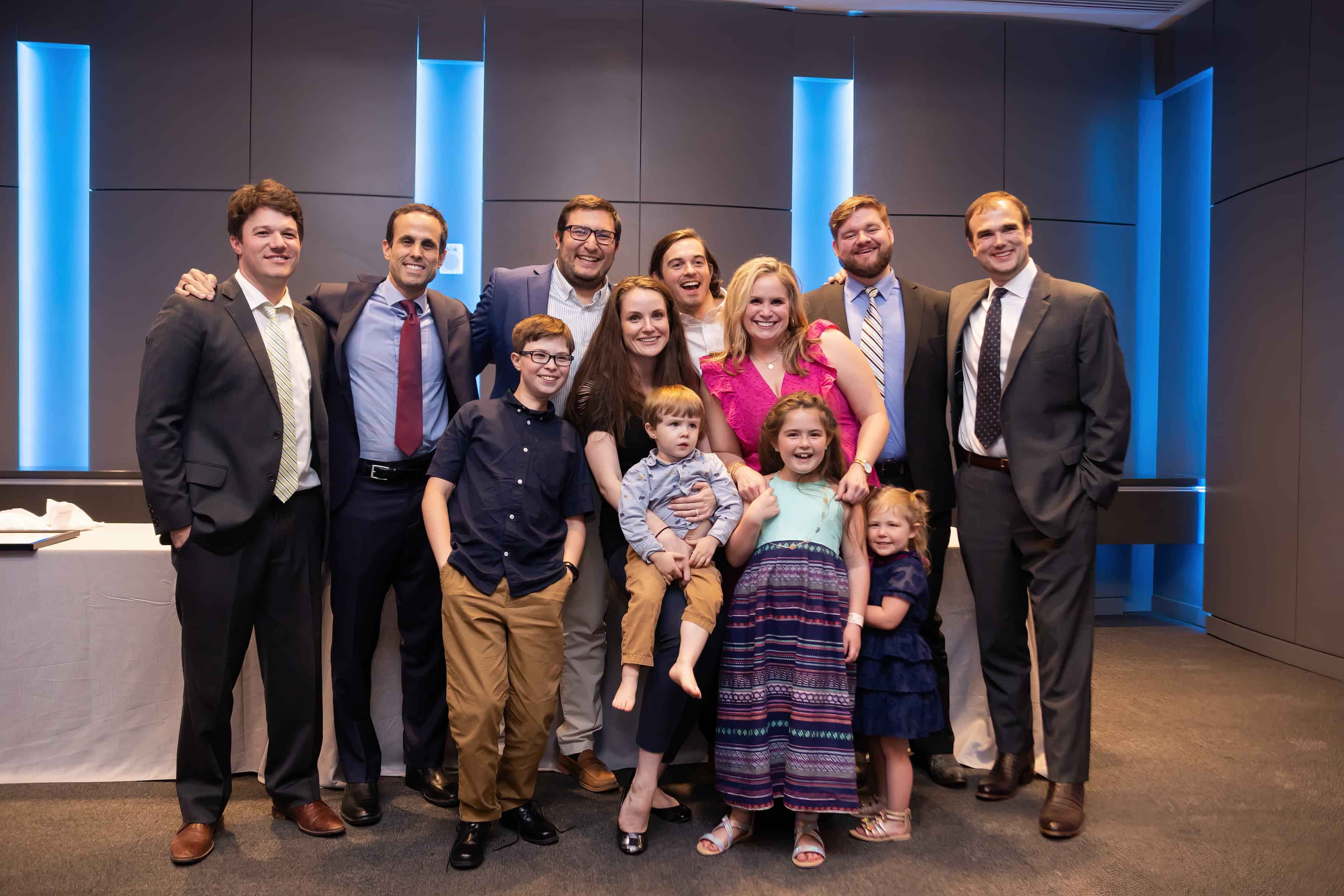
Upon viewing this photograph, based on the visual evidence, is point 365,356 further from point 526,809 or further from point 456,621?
point 526,809

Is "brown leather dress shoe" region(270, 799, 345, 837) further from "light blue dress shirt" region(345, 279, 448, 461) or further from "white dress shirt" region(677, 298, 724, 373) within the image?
"white dress shirt" region(677, 298, 724, 373)

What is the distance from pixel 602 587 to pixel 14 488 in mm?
3740

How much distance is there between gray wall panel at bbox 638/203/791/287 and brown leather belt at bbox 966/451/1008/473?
2842 mm

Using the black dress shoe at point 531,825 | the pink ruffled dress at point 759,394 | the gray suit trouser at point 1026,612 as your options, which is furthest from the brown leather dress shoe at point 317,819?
the gray suit trouser at point 1026,612

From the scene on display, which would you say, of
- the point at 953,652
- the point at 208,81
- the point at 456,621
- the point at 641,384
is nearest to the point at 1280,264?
the point at 953,652

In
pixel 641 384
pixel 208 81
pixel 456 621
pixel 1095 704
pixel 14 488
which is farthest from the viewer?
pixel 208 81

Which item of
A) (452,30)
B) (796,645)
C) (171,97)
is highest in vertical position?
(452,30)

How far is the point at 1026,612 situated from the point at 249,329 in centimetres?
261

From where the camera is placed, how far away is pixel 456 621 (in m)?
2.46

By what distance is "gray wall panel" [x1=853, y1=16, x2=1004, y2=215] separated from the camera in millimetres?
5578

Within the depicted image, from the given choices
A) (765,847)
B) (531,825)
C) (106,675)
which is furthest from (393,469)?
(765,847)

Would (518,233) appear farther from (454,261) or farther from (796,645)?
(796,645)

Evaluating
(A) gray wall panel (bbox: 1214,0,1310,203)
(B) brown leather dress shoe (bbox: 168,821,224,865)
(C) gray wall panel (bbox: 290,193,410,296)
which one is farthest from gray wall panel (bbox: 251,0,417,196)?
(A) gray wall panel (bbox: 1214,0,1310,203)

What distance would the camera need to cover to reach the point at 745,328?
2740 mm
